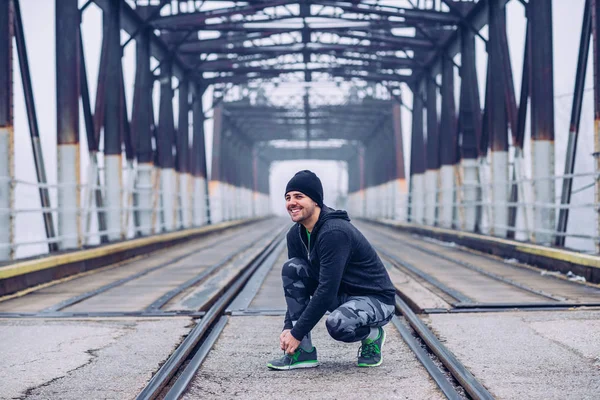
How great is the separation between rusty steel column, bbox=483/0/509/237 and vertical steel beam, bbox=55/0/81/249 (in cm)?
800

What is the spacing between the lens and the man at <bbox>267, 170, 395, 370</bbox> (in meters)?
4.17

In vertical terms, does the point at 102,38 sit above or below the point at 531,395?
above

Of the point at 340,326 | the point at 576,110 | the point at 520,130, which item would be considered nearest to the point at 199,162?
the point at 520,130

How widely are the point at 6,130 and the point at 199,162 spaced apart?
18054mm

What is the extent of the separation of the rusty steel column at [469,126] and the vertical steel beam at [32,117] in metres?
9.37

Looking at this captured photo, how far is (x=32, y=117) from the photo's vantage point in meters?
11.0

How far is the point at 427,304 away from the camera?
702 cm

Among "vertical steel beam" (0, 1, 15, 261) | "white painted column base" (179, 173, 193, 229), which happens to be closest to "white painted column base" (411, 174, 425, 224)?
"white painted column base" (179, 173, 193, 229)

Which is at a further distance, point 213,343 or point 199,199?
point 199,199

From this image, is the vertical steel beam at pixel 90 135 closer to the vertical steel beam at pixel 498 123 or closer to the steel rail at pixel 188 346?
the steel rail at pixel 188 346

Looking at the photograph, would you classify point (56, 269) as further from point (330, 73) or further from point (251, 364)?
point (330, 73)

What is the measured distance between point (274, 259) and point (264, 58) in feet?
45.6

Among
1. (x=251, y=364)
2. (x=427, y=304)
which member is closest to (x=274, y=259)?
(x=427, y=304)

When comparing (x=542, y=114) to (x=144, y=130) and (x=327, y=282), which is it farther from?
(x=144, y=130)
